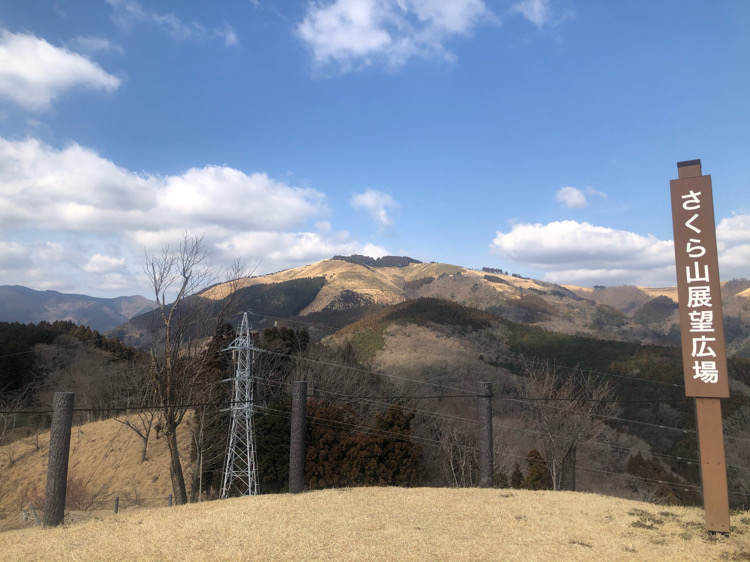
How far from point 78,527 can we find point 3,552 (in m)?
A: 1.73

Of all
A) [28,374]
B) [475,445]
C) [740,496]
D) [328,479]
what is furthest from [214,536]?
[28,374]

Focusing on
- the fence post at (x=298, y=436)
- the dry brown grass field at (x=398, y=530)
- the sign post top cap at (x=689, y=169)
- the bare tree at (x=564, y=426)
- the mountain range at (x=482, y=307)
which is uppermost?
the mountain range at (x=482, y=307)

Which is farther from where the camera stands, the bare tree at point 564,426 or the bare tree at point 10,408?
the bare tree at point 10,408

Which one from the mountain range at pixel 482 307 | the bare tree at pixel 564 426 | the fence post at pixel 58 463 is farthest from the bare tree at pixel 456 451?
the mountain range at pixel 482 307

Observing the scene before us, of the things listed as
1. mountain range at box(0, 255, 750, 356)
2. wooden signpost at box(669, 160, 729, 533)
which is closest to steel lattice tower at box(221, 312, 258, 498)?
wooden signpost at box(669, 160, 729, 533)

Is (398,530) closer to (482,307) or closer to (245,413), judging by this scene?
(245,413)

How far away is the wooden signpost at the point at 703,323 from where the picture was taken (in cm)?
815

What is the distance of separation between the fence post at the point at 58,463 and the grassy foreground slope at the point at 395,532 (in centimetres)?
37

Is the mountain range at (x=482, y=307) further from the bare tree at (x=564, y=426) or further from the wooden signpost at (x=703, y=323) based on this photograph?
the wooden signpost at (x=703, y=323)

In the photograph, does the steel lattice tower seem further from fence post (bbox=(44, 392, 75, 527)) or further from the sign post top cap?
the sign post top cap

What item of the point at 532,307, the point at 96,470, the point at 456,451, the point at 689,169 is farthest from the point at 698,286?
the point at 532,307

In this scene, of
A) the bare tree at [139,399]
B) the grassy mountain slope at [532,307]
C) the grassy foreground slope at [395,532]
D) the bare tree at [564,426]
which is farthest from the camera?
the grassy mountain slope at [532,307]

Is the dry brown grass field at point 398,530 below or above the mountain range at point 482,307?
below

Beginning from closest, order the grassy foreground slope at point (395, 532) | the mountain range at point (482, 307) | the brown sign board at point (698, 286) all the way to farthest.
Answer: the grassy foreground slope at point (395, 532) → the brown sign board at point (698, 286) → the mountain range at point (482, 307)
